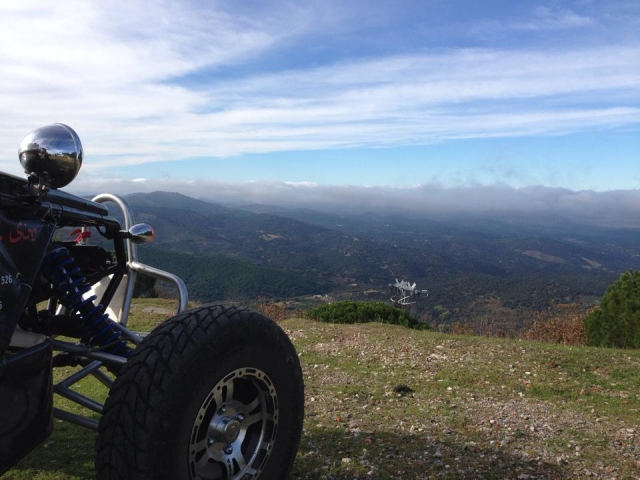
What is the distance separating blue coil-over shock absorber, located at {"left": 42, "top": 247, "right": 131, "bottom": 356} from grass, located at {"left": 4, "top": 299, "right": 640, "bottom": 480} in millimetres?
1543

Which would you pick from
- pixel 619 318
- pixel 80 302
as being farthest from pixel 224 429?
pixel 619 318

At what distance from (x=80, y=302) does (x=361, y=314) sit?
10.4 metres

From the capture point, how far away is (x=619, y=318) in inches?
418

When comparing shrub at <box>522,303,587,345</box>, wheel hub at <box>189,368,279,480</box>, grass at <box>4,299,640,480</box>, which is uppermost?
wheel hub at <box>189,368,279,480</box>

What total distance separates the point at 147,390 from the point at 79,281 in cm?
100

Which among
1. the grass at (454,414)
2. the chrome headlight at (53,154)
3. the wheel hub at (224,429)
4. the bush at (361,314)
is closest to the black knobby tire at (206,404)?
the wheel hub at (224,429)

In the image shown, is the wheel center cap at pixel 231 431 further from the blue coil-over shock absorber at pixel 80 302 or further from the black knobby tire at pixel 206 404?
the blue coil-over shock absorber at pixel 80 302

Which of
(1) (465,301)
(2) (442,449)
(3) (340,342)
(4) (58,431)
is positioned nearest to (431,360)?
(3) (340,342)

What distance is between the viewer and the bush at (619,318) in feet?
33.9

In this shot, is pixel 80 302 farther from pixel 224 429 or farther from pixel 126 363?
pixel 224 429

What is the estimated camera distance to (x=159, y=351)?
2424 millimetres

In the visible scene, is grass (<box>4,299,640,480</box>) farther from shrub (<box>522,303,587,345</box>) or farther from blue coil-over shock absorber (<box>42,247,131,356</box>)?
shrub (<box>522,303,587,345</box>)

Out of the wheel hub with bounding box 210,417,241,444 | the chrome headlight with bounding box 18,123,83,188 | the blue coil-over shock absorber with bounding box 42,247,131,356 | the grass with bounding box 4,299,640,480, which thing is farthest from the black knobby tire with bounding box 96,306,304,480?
the grass with bounding box 4,299,640,480

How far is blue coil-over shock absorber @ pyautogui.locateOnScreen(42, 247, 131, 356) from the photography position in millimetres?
2916
